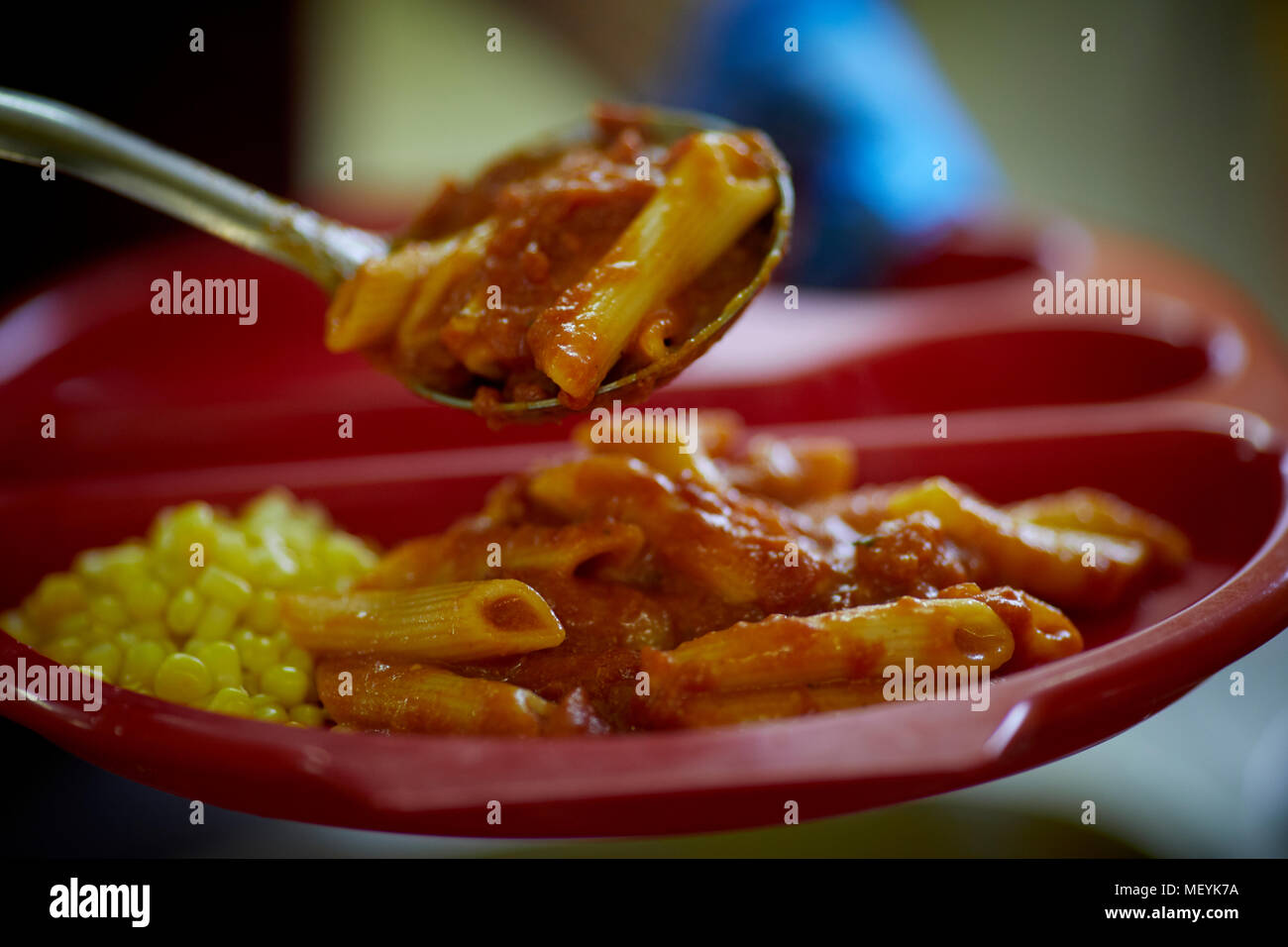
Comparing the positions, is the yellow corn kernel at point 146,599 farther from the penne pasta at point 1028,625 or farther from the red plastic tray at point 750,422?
the penne pasta at point 1028,625

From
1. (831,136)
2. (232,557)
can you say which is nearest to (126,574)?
(232,557)

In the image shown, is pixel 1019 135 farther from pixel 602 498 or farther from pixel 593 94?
pixel 602 498

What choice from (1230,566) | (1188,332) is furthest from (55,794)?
(1188,332)

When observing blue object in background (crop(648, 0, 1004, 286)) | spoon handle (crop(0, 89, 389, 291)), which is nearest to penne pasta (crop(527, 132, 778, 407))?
spoon handle (crop(0, 89, 389, 291))

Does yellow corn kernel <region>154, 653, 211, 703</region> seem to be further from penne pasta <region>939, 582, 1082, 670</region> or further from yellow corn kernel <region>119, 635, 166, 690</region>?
penne pasta <region>939, 582, 1082, 670</region>

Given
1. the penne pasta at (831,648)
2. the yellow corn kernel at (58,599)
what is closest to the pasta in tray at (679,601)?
the penne pasta at (831,648)

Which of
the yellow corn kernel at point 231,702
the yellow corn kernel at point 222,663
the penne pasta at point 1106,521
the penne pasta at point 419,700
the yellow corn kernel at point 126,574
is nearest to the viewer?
the penne pasta at point 419,700

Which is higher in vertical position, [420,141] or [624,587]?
[420,141]
